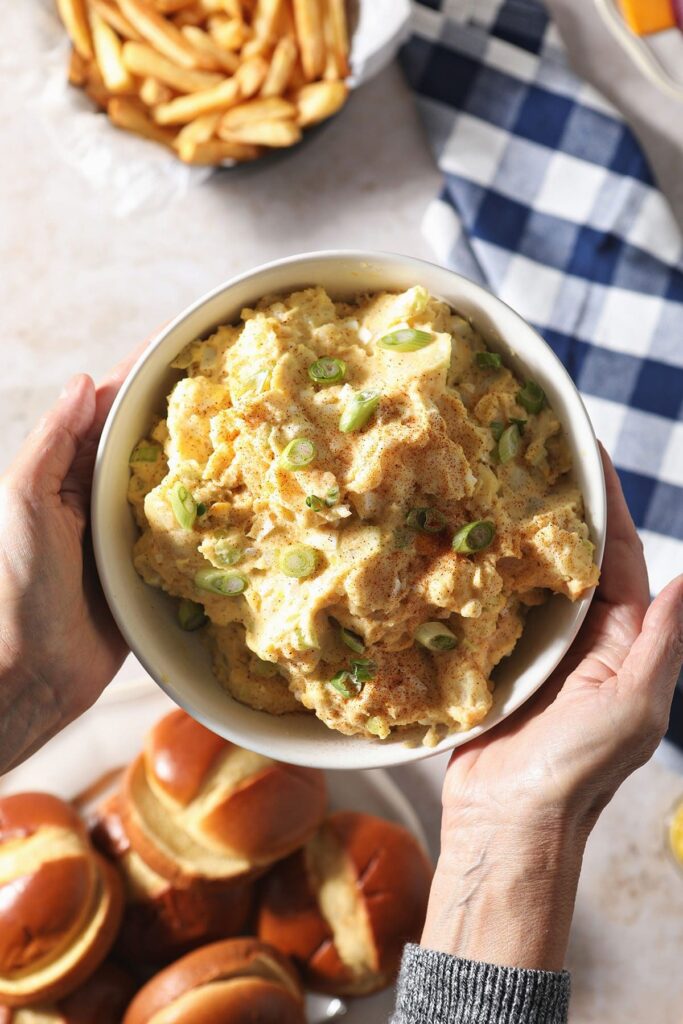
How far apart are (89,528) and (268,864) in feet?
4.27

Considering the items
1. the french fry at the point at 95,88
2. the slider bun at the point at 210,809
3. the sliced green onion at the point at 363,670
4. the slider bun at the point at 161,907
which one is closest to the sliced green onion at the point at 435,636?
the sliced green onion at the point at 363,670

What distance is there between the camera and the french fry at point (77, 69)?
3377 mm

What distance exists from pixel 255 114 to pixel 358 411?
1565 mm

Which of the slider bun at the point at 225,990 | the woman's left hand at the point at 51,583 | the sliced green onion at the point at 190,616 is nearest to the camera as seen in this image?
the woman's left hand at the point at 51,583

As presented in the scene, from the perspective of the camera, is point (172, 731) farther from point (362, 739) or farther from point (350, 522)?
point (350, 522)

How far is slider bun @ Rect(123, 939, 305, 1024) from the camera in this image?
3.00 metres

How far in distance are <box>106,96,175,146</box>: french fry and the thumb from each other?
118 cm

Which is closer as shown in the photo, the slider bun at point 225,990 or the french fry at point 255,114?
the slider bun at point 225,990

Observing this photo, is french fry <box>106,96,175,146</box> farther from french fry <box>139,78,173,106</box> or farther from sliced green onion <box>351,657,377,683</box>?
sliced green onion <box>351,657,377,683</box>

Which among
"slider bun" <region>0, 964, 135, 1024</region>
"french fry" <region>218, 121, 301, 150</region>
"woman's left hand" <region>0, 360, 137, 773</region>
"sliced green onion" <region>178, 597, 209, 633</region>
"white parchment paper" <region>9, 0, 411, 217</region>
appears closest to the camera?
"woman's left hand" <region>0, 360, 137, 773</region>

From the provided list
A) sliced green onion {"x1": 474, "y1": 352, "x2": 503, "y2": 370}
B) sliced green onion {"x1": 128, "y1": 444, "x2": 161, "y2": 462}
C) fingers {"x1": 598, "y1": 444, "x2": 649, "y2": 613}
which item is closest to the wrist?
fingers {"x1": 598, "y1": 444, "x2": 649, "y2": 613}

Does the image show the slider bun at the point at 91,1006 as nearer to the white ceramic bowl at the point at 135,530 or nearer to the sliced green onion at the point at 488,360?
the white ceramic bowl at the point at 135,530

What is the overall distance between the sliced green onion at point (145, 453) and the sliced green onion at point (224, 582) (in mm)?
330

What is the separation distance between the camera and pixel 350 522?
227 centimetres
